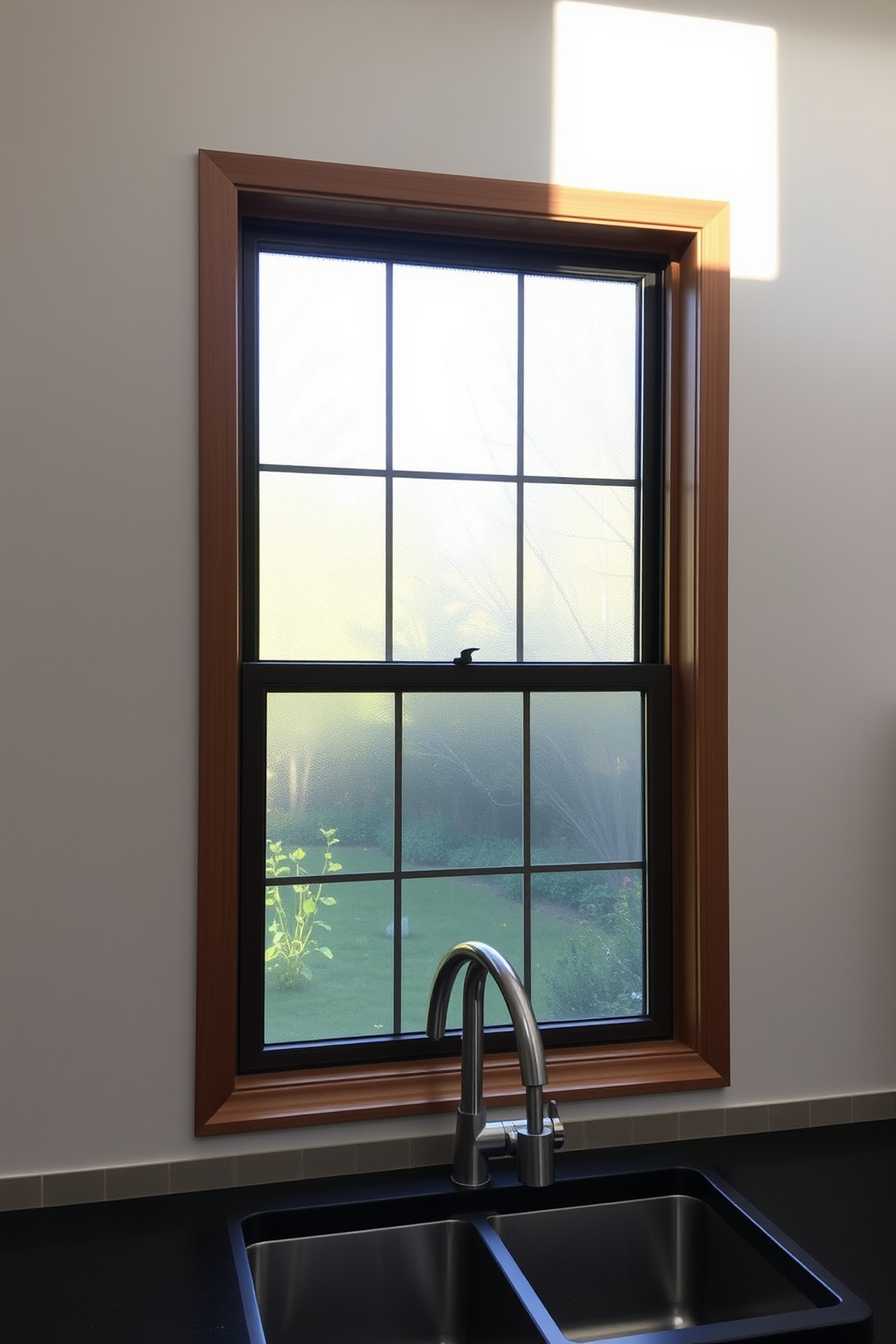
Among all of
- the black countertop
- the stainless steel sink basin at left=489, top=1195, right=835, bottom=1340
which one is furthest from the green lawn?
the stainless steel sink basin at left=489, top=1195, right=835, bottom=1340

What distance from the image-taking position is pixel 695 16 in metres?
1.93

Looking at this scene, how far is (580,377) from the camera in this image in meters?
2.00

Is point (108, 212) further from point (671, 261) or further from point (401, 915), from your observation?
point (401, 915)

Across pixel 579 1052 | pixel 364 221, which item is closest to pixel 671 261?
pixel 364 221

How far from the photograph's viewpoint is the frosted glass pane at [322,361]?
1.85 meters

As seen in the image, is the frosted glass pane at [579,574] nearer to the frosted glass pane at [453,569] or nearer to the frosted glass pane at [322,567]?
the frosted glass pane at [453,569]

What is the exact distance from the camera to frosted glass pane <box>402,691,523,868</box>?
6.20 feet

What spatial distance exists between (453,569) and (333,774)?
43 centimetres

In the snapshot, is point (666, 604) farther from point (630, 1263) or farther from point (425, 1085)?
point (630, 1263)

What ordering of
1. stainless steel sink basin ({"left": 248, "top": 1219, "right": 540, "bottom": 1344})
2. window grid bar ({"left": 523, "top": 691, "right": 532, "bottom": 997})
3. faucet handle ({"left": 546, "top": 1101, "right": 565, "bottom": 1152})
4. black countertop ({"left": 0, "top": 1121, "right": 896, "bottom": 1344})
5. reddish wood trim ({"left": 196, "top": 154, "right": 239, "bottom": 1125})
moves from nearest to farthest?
black countertop ({"left": 0, "top": 1121, "right": 896, "bottom": 1344}) → faucet handle ({"left": 546, "top": 1101, "right": 565, "bottom": 1152}) → stainless steel sink basin ({"left": 248, "top": 1219, "right": 540, "bottom": 1344}) → reddish wood trim ({"left": 196, "top": 154, "right": 239, "bottom": 1125}) → window grid bar ({"left": 523, "top": 691, "right": 532, "bottom": 997})

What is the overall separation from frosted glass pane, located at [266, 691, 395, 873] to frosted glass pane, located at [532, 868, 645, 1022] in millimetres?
328

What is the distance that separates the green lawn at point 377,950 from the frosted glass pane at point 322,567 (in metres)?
0.38

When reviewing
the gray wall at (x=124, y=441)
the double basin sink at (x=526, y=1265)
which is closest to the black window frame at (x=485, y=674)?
the gray wall at (x=124, y=441)

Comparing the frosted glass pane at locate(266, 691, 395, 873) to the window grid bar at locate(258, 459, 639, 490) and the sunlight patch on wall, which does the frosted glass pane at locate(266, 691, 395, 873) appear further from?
the sunlight patch on wall
